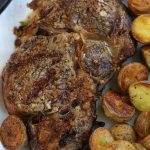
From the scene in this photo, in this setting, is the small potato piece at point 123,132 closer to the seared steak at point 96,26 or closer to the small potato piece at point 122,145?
the small potato piece at point 122,145

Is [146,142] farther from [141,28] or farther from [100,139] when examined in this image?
[141,28]

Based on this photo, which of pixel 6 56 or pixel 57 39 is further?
pixel 6 56

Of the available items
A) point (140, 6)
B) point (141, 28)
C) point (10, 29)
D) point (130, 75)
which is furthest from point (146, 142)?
point (10, 29)

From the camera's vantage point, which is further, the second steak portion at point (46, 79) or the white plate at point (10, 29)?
the white plate at point (10, 29)

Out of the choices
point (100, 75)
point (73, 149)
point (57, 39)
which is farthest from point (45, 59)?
point (73, 149)

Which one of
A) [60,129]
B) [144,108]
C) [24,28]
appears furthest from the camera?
[24,28]

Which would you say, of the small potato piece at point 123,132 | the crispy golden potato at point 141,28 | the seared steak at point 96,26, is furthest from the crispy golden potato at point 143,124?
the crispy golden potato at point 141,28

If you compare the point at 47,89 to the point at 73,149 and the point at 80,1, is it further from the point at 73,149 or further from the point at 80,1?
the point at 80,1
